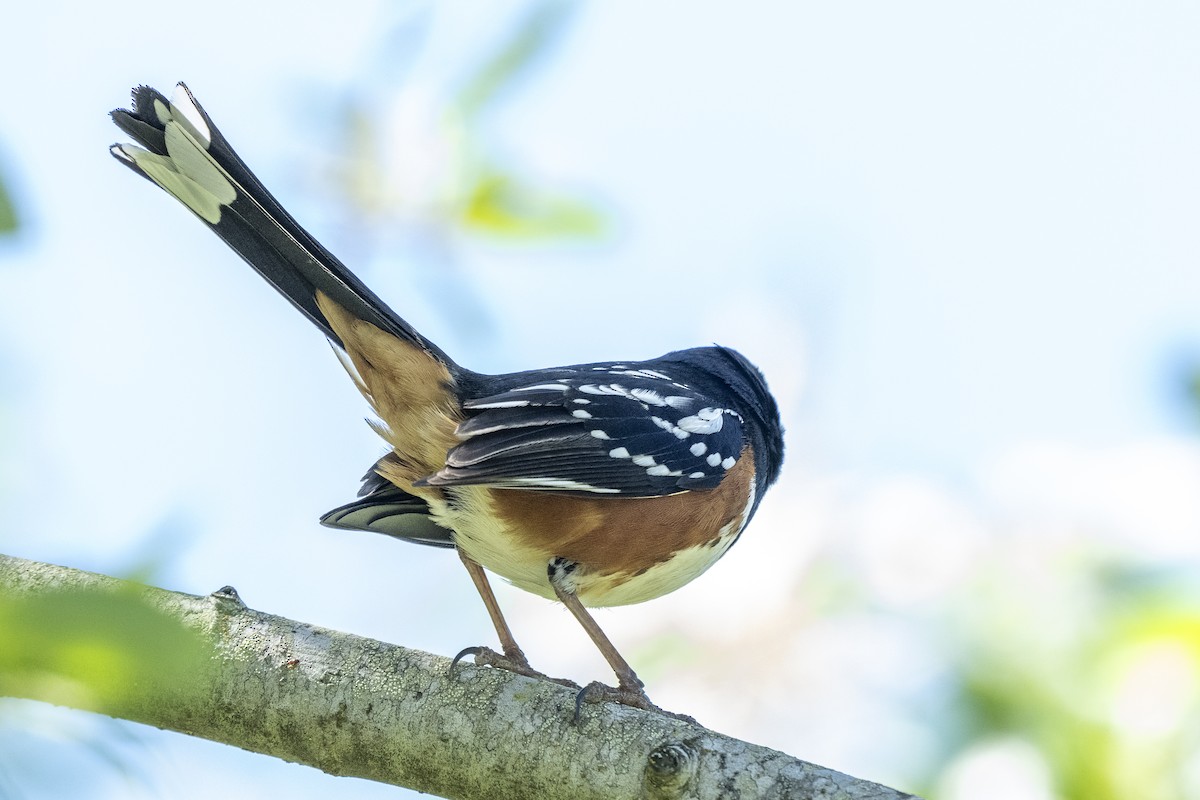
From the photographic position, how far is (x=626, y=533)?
10.4ft

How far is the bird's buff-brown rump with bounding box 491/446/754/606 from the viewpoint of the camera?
3088 mm

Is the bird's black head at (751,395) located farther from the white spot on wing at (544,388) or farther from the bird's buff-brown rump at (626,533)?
the white spot on wing at (544,388)

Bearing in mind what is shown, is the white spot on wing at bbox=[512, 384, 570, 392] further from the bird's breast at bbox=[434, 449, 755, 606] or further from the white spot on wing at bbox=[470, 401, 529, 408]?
the bird's breast at bbox=[434, 449, 755, 606]

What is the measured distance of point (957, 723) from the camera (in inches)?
115

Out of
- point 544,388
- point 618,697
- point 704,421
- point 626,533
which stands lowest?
point 618,697

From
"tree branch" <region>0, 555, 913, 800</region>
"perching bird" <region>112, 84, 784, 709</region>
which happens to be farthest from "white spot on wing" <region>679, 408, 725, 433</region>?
"tree branch" <region>0, 555, 913, 800</region>

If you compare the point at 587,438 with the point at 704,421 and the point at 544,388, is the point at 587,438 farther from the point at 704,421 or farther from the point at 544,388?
the point at 704,421

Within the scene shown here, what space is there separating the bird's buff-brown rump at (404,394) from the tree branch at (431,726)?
3.03ft

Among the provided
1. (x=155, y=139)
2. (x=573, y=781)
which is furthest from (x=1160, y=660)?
(x=155, y=139)

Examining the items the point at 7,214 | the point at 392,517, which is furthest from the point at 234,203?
the point at 7,214

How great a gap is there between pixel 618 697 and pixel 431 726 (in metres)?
0.65

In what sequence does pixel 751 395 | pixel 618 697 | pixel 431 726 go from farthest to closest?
1. pixel 751 395
2. pixel 618 697
3. pixel 431 726

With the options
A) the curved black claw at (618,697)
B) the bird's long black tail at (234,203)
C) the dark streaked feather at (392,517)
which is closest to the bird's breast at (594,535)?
the dark streaked feather at (392,517)

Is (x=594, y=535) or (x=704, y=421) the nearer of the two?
(x=594, y=535)
